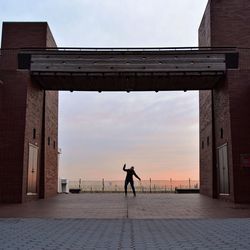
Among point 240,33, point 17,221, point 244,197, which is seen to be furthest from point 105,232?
point 240,33

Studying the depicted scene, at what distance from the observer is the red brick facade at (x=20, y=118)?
17.9 metres

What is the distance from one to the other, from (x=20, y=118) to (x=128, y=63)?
17.6 ft

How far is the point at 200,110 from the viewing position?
26.4 m

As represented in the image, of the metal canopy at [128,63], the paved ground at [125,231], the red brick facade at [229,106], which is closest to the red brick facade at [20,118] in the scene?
the metal canopy at [128,63]

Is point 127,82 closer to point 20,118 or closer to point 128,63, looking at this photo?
point 128,63

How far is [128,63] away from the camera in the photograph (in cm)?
1923

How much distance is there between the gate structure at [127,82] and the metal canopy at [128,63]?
0.15 ft

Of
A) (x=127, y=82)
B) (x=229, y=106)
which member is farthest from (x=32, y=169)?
(x=229, y=106)

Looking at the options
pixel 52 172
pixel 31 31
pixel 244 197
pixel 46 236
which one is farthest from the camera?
pixel 52 172

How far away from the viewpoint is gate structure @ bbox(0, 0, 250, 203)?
1802cm

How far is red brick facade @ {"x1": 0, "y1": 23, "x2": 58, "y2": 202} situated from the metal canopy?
931 mm

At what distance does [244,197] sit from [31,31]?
1344 centimetres

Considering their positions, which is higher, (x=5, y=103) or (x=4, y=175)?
(x=5, y=103)

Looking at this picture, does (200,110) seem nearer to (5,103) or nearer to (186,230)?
(5,103)
